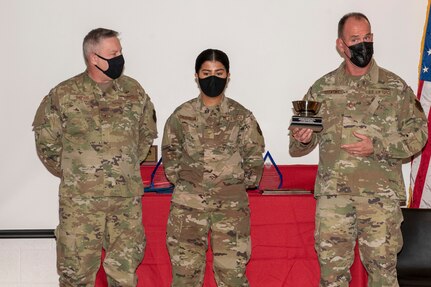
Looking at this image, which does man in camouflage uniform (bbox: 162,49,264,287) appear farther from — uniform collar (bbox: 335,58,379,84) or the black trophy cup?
uniform collar (bbox: 335,58,379,84)

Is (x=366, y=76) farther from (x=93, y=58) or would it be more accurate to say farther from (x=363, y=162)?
(x=93, y=58)

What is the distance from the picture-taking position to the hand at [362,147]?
4293 millimetres

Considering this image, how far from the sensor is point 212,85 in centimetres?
441

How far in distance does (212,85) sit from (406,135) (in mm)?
1253

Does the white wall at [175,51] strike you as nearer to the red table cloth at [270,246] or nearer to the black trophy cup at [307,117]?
the red table cloth at [270,246]

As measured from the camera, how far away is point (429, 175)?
533 centimetres

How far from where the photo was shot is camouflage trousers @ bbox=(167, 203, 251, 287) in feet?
14.5

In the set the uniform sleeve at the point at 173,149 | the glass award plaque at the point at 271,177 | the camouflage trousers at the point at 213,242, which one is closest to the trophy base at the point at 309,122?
the camouflage trousers at the point at 213,242

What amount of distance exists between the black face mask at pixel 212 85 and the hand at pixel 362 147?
86 centimetres

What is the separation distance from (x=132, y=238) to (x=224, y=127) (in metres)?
0.93

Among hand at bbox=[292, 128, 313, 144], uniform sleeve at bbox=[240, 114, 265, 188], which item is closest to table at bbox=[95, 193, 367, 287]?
uniform sleeve at bbox=[240, 114, 265, 188]

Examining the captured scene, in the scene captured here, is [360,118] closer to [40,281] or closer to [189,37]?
[189,37]

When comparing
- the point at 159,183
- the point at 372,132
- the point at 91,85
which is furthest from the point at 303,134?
the point at 91,85

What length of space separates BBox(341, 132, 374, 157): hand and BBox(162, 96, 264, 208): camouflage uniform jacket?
591mm
